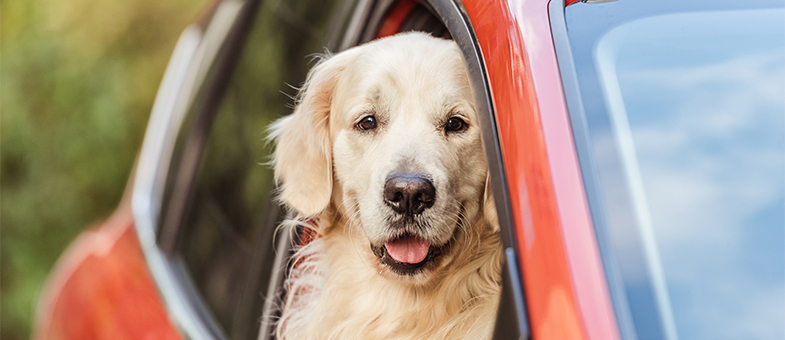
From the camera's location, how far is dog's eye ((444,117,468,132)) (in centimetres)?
202

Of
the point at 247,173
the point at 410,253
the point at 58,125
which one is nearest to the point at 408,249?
the point at 410,253

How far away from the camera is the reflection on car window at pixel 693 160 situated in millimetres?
1111

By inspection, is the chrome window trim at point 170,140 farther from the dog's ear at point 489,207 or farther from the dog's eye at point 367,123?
the dog's ear at point 489,207

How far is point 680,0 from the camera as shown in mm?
1341

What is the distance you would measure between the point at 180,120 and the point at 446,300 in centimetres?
179

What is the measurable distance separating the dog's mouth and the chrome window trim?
1.02 m

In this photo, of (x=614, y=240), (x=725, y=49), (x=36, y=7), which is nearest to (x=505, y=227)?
(x=614, y=240)

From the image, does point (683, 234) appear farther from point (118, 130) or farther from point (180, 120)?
point (118, 130)

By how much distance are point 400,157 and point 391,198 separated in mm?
126

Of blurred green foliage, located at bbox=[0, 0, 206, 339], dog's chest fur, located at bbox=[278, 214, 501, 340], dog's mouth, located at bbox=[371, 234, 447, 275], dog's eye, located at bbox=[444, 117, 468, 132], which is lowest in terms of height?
dog's chest fur, located at bbox=[278, 214, 501, 340]

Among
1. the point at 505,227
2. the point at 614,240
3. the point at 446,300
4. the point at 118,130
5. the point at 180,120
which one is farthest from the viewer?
the point at 118,130

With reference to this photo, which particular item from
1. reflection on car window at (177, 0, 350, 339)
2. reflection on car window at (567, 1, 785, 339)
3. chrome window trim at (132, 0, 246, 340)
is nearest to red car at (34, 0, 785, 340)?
reflection on car window at (567, 1, 785, 339)

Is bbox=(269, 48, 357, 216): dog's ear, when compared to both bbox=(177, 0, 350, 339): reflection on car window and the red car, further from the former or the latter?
the red car

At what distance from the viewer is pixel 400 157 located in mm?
1971
